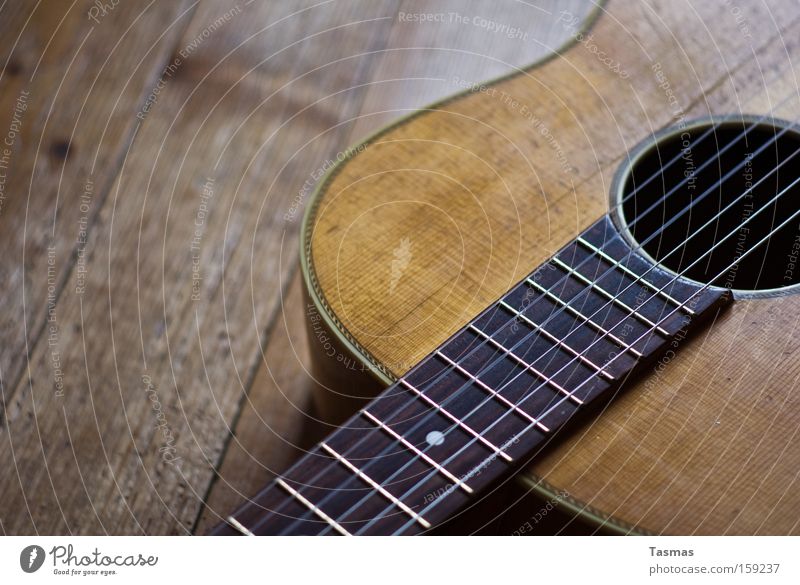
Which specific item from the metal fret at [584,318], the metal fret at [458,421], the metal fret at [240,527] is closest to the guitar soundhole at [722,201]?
the metal fret at [584,318]

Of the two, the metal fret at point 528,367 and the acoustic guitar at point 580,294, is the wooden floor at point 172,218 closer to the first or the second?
the acoustic guitar at point 580,294

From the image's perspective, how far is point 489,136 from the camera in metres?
0.77

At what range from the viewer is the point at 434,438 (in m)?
0.60

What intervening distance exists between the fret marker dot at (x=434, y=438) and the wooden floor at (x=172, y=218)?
215 mm

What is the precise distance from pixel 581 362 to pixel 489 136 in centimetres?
21

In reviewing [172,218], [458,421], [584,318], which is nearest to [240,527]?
[458,421]

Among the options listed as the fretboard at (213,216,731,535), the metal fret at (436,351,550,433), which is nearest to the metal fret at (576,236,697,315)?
the fretboard at (213,216,731,535)

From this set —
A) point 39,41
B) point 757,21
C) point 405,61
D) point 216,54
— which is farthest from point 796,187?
point 39,41

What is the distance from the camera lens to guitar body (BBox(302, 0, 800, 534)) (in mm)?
604

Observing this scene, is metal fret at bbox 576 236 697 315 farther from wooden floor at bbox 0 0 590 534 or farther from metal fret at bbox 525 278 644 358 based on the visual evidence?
wooden floor at bbox 0 0 590 534

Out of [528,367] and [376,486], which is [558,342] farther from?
[376,486]

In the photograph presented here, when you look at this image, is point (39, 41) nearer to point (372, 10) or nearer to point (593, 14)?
point (372, 10)
